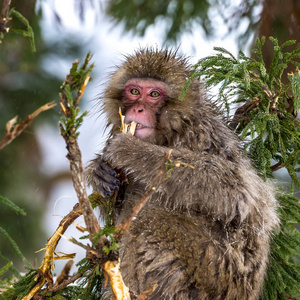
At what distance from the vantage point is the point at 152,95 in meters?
3.95

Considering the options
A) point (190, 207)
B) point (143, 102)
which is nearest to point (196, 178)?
point (190, 207)

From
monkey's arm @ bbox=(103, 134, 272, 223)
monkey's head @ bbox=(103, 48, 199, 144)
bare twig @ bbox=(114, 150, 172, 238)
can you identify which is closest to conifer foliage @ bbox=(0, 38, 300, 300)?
monkey's arm @ bbox=(103, 134, 272, 223)

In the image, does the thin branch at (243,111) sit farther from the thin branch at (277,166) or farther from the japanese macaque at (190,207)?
the thin branch at (277,166)

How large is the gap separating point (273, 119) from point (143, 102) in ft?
3.53

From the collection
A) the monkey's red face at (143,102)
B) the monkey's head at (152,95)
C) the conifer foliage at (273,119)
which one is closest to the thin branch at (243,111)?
the conifer foliage at (273,119)

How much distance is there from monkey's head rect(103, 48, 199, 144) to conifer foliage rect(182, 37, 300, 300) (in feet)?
1.35

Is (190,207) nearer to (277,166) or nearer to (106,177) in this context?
(106,177)

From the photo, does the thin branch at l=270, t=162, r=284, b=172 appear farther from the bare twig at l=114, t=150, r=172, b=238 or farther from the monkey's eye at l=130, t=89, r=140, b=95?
the bare twig at l=114, t=150, r=172, b=238

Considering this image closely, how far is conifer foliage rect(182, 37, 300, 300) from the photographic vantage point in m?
3.32

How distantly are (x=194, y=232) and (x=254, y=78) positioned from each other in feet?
3.95

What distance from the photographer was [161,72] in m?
4.03

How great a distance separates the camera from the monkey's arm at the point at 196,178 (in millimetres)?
3400

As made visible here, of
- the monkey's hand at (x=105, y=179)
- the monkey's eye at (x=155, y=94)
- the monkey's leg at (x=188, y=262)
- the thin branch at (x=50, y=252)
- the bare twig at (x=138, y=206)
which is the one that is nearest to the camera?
the bare twig at (x=138, y=206)

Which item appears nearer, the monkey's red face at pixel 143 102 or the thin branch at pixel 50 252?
the thin branch at pixel 50 252
